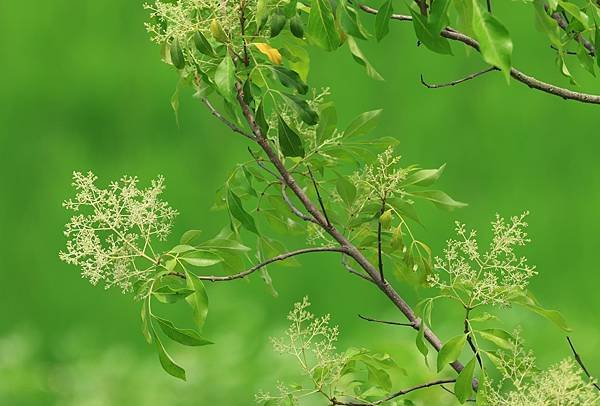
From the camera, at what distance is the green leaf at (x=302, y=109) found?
4.98 ft

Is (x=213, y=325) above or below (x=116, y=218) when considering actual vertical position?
below

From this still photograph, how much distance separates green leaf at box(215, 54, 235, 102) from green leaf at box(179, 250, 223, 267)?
237 mm

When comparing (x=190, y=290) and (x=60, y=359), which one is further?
(x=60, y=359)

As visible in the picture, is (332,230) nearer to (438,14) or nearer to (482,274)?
(482,274)

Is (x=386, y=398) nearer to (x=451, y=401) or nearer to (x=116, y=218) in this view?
(x=116, y=218)

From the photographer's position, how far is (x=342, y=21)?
135cm

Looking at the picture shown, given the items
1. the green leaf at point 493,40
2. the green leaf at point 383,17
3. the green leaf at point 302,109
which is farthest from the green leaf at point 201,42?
the green leaf at point 493,40

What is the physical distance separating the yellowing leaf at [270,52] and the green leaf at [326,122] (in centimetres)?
13

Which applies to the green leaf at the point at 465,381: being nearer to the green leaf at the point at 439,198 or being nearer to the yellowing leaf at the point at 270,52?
the green leaf at the point at 439,198

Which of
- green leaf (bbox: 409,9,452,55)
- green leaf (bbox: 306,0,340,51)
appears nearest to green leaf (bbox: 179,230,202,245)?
green leaf (bbox: 306,0,340,51)

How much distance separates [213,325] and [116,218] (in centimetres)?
191

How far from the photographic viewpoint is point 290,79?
1.51 meters

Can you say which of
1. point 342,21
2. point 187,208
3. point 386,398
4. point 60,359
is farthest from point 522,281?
point 60,359

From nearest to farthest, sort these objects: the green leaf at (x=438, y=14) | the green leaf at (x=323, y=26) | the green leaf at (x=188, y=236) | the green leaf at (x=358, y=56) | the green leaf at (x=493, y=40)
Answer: the green leaf at (x=493, y=40) → the green leaf at (x=438, y=14) → the green leaf at (x=323, y=26) → the green leaf at (x=358, y=56) → the green leaf at (x=188, y=236)
